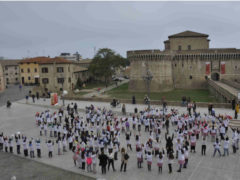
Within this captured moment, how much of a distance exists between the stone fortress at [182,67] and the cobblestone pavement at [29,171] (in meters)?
45.7

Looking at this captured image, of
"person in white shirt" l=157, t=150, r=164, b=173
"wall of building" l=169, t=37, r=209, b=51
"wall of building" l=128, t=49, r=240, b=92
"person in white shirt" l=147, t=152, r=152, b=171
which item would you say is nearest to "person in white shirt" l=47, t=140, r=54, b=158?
"person in white shirt" l=147, t=152, r=152, b=171

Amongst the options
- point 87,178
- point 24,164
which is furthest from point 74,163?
point 24,164

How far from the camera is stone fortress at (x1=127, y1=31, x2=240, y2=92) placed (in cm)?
5962

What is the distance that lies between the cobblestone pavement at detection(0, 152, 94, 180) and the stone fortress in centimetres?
4570

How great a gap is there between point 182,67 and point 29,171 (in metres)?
56.4

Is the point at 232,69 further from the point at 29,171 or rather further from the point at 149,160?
the point at 29,171

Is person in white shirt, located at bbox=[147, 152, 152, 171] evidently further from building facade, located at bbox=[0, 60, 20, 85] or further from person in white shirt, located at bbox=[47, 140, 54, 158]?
building facade, located at bbox=[0, 60, 20, 85]

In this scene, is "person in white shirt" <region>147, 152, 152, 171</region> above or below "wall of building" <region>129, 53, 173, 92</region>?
below

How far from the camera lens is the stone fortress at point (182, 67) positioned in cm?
5962

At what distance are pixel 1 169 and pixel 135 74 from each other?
4802cm

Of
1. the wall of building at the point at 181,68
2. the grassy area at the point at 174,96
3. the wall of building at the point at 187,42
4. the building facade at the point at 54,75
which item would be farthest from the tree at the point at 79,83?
the wall of building at the point at 187,42

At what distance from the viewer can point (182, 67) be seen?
65.2 metres

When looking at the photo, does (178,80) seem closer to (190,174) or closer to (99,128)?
(99,128)

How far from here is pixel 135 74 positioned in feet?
201
